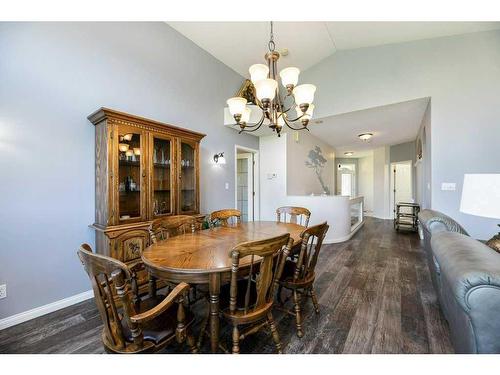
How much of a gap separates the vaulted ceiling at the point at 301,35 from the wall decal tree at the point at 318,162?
2.55 m

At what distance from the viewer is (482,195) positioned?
1293mm

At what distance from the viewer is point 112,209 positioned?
2303mm

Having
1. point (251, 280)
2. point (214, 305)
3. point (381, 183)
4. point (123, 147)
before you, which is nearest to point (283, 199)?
point (123, 147)

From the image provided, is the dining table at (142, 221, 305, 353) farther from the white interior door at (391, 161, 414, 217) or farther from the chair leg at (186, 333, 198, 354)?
the white interior door at (391, 161, 414, 217)

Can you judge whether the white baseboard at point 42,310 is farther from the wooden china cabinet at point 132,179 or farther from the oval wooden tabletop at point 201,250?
the oval wooden tabletop at point 201,250

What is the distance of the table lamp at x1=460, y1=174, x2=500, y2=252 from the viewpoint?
124 centimetres

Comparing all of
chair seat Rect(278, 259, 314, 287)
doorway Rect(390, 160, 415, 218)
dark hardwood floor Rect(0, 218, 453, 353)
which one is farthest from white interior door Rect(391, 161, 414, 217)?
chair seat Rect(278, 259, 314, 287)

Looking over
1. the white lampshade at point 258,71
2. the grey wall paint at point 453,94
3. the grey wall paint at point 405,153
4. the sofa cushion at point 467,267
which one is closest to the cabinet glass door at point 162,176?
the white lampshade at point 258,71

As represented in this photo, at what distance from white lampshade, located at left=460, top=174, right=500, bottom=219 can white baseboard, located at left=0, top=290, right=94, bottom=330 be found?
3.39 meters

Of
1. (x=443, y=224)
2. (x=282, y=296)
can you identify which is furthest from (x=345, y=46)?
(x=282, y=296)

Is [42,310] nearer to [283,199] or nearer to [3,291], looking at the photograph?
[3,291]
